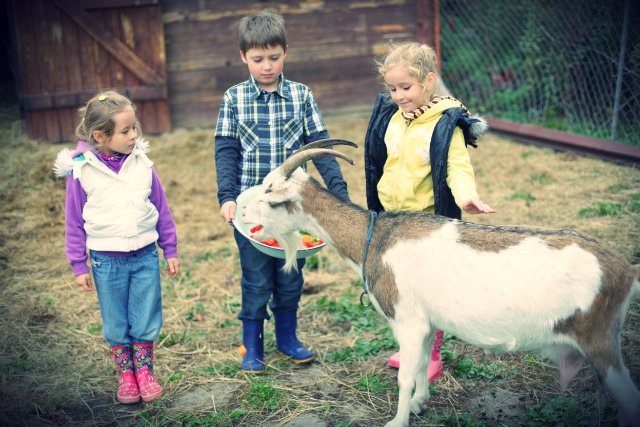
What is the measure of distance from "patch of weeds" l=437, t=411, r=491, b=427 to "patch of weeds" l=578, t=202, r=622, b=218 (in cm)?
312

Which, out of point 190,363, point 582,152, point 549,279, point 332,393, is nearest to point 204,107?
point 582,152

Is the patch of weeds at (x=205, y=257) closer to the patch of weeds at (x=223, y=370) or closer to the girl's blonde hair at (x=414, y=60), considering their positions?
the patch of weeds at (x=223, y=370)

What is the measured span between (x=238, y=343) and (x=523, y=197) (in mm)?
3555

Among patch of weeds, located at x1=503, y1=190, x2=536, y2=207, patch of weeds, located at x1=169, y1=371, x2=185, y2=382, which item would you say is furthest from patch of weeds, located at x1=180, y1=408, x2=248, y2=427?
patch of weeds, located at x1=503, y1=190, x2=536, y2=207

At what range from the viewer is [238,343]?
4336 mm

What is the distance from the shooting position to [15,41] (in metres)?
8.46

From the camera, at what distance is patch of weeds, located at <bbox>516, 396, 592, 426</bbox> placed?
305 centimetres

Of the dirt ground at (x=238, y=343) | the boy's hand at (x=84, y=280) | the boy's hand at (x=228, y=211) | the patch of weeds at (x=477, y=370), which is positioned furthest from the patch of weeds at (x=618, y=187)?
the boy's hand at (x=84, y=280)

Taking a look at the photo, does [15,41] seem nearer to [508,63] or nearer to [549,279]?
[508,63]

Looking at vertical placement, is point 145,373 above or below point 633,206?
below

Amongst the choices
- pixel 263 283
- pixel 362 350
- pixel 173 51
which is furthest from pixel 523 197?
pixel 173 51

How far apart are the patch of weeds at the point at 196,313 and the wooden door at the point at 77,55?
494 centimetres

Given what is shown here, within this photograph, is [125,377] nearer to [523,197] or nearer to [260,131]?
[260,131]

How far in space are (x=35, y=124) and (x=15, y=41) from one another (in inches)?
44.4
